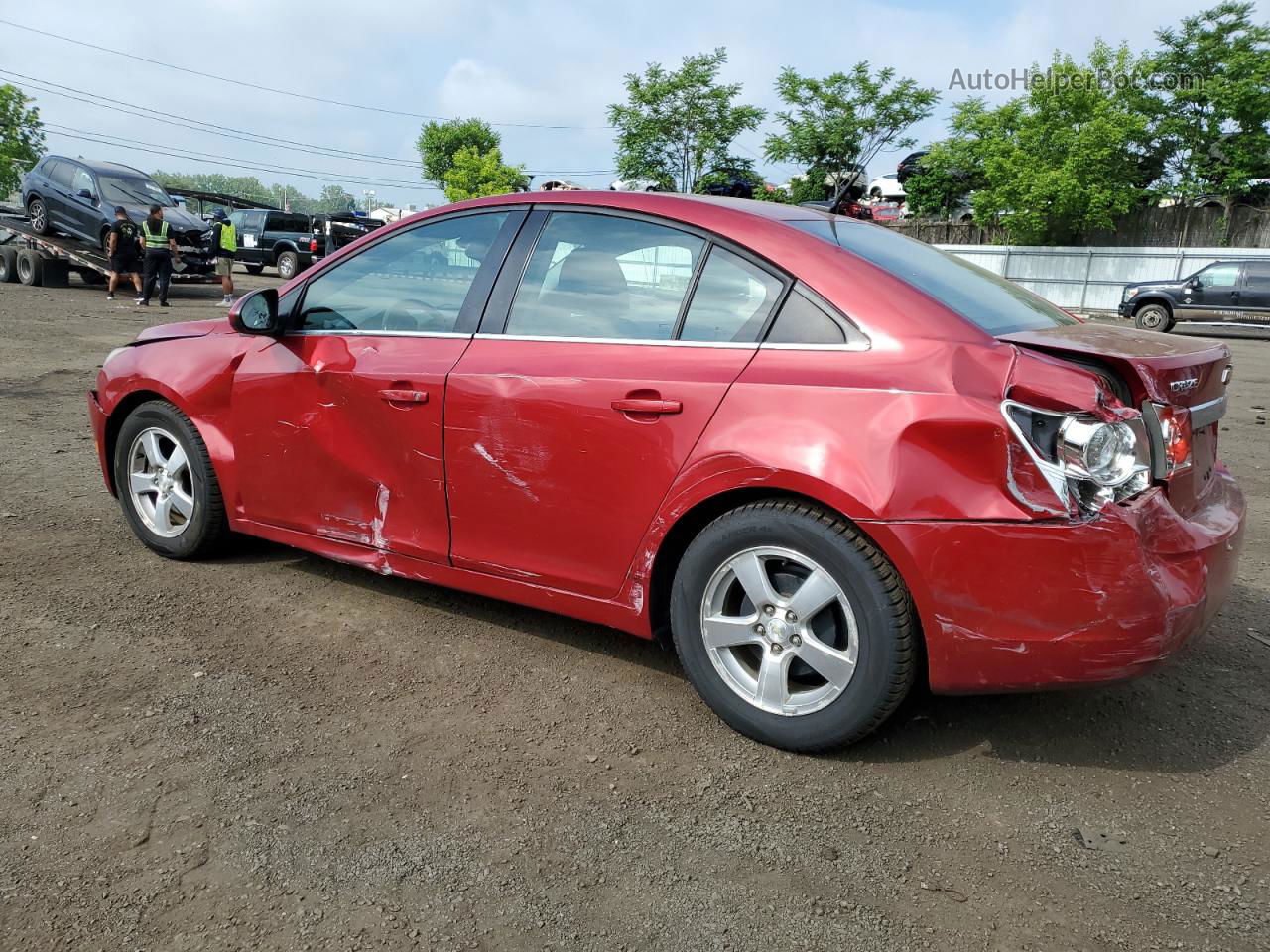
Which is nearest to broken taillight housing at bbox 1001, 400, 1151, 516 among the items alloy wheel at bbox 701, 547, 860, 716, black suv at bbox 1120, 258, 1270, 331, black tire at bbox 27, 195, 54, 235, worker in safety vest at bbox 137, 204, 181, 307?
alloy wheel at bbox 701, 547, 860, 716

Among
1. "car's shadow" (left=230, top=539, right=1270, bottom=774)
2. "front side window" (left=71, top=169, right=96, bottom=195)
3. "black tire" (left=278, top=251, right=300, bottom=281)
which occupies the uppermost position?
"front side window" (left=71, top=169, right=96, bottom=195)

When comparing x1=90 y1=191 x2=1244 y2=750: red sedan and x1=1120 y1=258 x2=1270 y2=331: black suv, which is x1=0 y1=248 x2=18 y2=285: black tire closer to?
x1=90 y1=191 x2=1244 y2=750: red sedan

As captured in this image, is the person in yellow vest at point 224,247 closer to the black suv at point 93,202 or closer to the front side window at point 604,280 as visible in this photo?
the black suv at point 93,202

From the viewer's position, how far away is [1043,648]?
2568 mm

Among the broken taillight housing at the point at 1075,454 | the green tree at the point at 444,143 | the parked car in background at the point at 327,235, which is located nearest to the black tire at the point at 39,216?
the parked car in background at the point at 327,235

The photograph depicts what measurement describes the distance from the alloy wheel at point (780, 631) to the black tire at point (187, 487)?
2.40 metres

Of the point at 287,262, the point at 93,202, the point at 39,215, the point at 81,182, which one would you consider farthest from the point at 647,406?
the point at 287,262

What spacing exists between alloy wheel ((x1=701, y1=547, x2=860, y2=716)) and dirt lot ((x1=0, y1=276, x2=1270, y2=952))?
0.66 feet

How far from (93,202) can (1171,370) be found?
2063cm

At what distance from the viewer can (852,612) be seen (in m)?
2.74

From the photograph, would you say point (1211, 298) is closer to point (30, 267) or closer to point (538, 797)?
point (538, 797)

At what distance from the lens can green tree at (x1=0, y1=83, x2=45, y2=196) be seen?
45.3 metres

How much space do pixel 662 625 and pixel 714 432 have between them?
0.73 m

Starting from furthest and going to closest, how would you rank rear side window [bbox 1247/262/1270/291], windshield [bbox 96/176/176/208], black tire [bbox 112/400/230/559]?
rear side window [bbox 1247/262/1270/291] < windshield [bbox 96/176/176/208] < black tire [bbox 112/400/230/559]
